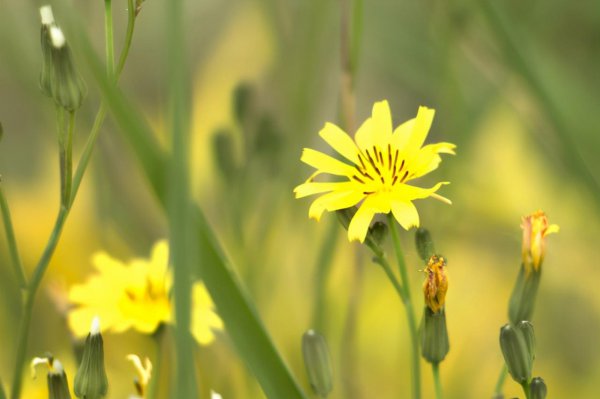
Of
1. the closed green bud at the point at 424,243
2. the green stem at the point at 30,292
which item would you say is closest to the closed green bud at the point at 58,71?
the green stem at the point at 30,292

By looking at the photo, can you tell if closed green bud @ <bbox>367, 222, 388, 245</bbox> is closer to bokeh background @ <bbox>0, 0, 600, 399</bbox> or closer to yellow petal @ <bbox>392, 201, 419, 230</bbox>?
yellow petal @ <bbox>392, 201, 419, 230</bbox>

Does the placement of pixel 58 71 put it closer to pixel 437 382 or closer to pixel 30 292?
pixel 30 292

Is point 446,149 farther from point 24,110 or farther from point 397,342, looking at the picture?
point 24,110

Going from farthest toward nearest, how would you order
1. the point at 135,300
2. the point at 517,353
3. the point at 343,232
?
1. the point at 343,232
2. the point at 135,300
3. the point at 517,353

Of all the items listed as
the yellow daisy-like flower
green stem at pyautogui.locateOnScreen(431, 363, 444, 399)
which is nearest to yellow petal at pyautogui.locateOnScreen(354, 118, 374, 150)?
the yellow daisy-like flower

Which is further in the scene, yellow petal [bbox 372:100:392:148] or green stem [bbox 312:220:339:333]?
green stem [bbox 312:220:339:333]

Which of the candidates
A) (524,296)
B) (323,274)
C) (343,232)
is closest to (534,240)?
(524,296)

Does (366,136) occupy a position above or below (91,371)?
above

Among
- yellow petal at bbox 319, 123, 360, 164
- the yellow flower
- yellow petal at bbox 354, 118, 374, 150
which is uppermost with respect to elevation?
yellow petal at bbox 354, 118, 374, 150
